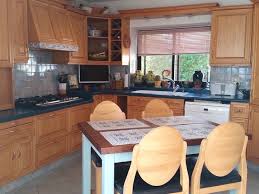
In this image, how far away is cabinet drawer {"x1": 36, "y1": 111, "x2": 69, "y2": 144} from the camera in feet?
10.5

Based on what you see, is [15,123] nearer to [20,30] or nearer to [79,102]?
[20,30]

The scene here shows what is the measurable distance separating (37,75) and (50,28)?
0.73m

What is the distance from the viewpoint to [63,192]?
2900 millimetres

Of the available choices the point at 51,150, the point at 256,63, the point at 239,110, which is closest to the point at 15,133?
the point at 51,150

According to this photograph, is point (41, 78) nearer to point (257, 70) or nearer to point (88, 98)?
point (88, 98)

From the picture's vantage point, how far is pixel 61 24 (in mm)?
3912

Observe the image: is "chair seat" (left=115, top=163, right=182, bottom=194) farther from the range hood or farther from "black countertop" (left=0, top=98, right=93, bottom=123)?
the range hood

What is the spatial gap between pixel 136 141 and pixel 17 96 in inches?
87.5

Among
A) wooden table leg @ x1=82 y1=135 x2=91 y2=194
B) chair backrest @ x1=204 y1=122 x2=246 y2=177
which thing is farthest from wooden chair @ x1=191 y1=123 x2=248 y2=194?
wooden table leg @ x1=82 y1=135 x2=91 y2=194

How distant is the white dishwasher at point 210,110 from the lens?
12.5 ft

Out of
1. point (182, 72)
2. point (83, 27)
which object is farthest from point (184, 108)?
point (83, 27)

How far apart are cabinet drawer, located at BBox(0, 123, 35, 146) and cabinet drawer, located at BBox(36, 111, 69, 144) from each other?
133 mm

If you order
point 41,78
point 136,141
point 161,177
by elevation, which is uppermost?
point 41,78

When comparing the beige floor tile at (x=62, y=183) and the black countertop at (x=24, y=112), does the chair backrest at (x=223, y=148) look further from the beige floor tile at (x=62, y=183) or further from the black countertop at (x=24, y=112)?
the black countertop at (x=24, y=112)
